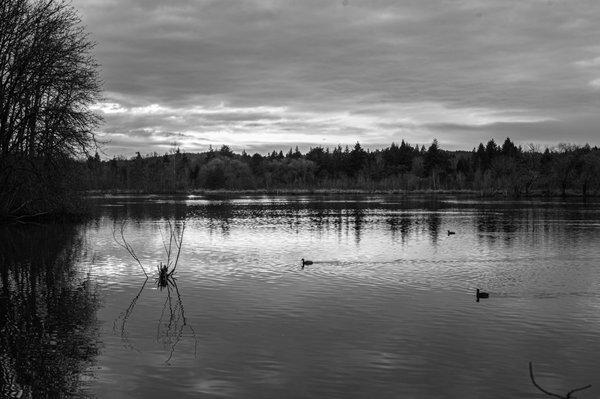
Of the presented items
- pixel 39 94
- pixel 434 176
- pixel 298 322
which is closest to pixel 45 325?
pixel 298 322

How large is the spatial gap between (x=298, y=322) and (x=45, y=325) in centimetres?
687

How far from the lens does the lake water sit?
38.3 ft

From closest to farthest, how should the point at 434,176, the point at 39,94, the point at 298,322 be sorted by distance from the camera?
the point at 298,322
the point at 39,94
the point at 434,176

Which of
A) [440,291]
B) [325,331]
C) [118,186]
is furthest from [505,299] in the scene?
[118,186]

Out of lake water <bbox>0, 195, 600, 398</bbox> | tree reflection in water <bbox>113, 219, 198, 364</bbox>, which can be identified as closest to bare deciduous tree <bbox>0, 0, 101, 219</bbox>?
lake water <bbox>0, 195, 600, 398</bbox>

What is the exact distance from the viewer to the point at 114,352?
13375 mm

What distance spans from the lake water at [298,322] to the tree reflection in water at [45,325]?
0.06m

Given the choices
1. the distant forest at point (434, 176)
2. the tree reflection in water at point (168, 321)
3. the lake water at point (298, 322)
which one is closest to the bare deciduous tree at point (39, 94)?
the lake water at point (298, 322)

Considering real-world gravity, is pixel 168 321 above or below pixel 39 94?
below

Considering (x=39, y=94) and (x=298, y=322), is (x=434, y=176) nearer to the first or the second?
(x=39, y=94)

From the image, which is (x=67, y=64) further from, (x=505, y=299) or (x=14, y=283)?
(x=505, y=299)

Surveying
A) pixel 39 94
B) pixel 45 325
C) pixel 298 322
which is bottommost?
pixel 298 322

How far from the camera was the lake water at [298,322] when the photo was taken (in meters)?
11.7

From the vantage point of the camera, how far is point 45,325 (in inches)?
602
